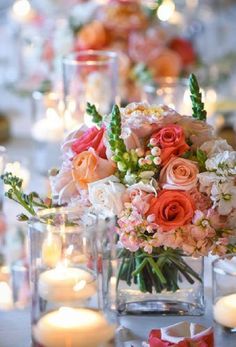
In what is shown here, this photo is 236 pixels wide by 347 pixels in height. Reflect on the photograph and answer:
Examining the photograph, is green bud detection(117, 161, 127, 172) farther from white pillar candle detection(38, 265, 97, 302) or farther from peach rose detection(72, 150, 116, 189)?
white pillar candle detection(38, 265, 97, 302)

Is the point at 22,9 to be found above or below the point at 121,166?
above

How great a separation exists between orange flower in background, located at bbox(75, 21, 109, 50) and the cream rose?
160cm

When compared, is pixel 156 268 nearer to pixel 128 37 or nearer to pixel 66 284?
pixel 66 284

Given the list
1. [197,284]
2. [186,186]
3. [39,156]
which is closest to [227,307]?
[197,284]

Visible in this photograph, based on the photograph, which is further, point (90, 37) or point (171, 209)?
point (90, 37)

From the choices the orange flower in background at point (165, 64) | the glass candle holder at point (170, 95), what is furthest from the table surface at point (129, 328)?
the orange flower in background at point (165, 64)

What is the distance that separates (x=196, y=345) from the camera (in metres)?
1.45

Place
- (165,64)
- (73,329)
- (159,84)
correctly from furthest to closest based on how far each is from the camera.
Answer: (165,64), (159,84), (73,329)

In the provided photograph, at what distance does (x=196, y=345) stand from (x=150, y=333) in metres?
0.09

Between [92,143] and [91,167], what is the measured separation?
2.2 inches

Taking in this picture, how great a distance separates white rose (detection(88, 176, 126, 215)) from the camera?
1527 millimetres

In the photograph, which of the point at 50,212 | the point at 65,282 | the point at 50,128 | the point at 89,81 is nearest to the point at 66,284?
the point at 65,282

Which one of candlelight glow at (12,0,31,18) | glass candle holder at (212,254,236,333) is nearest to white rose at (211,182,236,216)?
glass candle holder at (212,254,236,333)

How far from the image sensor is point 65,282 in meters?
1.45
